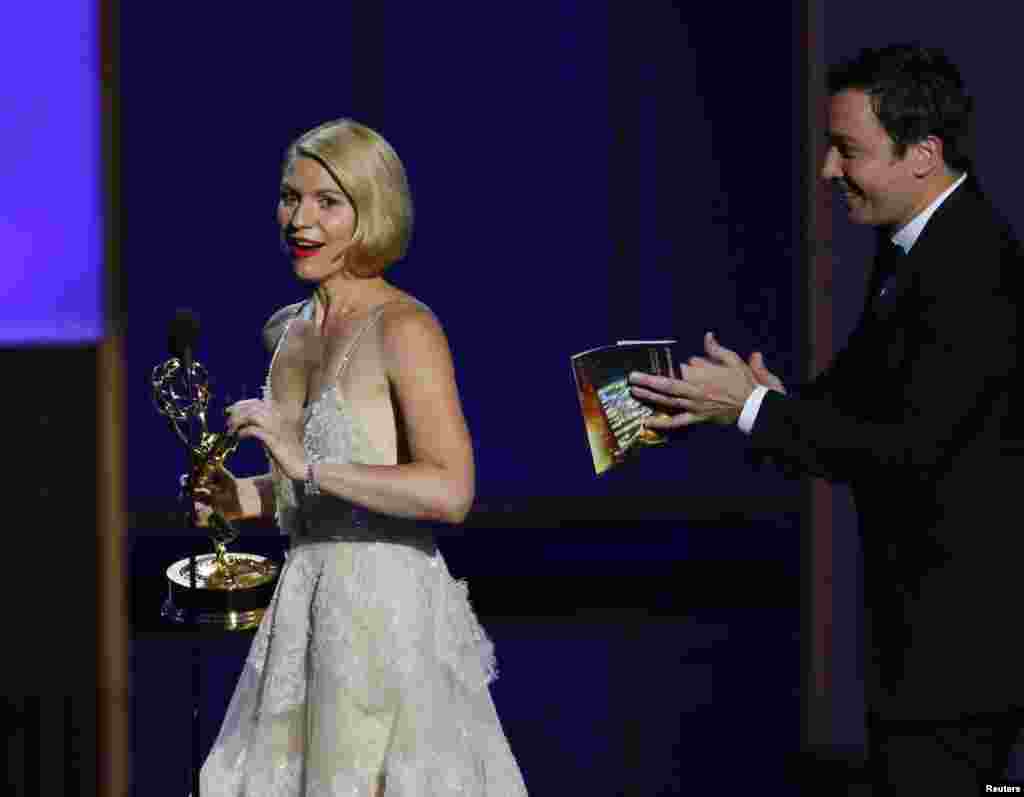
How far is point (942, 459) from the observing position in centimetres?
207

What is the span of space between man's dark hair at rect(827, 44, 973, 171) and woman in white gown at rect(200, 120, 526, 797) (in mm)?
709

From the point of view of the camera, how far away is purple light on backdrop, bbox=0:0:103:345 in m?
1.00

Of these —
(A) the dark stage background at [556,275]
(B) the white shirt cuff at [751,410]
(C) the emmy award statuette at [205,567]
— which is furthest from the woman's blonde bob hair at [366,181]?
(A) the dark stage background at [556,275]

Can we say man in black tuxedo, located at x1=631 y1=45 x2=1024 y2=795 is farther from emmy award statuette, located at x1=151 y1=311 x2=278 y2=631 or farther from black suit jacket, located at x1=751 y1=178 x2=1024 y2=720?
emmy award statuette, located at x1=151 y1=311 x2=278 y2=631

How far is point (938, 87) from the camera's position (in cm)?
214

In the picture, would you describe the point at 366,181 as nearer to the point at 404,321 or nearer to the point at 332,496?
the point at 404,321

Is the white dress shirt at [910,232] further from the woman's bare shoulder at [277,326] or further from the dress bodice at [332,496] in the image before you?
the woman's bare shoulder at [277,326]

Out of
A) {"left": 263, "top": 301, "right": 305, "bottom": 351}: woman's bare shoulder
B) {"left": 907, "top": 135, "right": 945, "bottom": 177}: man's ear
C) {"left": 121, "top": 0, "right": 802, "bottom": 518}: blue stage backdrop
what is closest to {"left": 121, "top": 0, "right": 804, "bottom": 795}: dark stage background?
{"left": 121, "top": 0, "right": 802, "bottom": 518}: blue stage backdrop

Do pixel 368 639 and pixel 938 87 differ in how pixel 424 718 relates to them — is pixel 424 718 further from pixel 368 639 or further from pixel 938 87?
pixel 938 87

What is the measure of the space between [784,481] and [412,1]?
1697 mm

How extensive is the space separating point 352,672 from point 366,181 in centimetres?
72

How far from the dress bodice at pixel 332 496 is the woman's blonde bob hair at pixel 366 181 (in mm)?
98

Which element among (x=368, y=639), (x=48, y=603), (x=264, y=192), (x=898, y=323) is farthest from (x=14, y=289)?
(x=264, y=192)

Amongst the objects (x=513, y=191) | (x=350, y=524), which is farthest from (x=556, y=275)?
(x=350, y=524)
